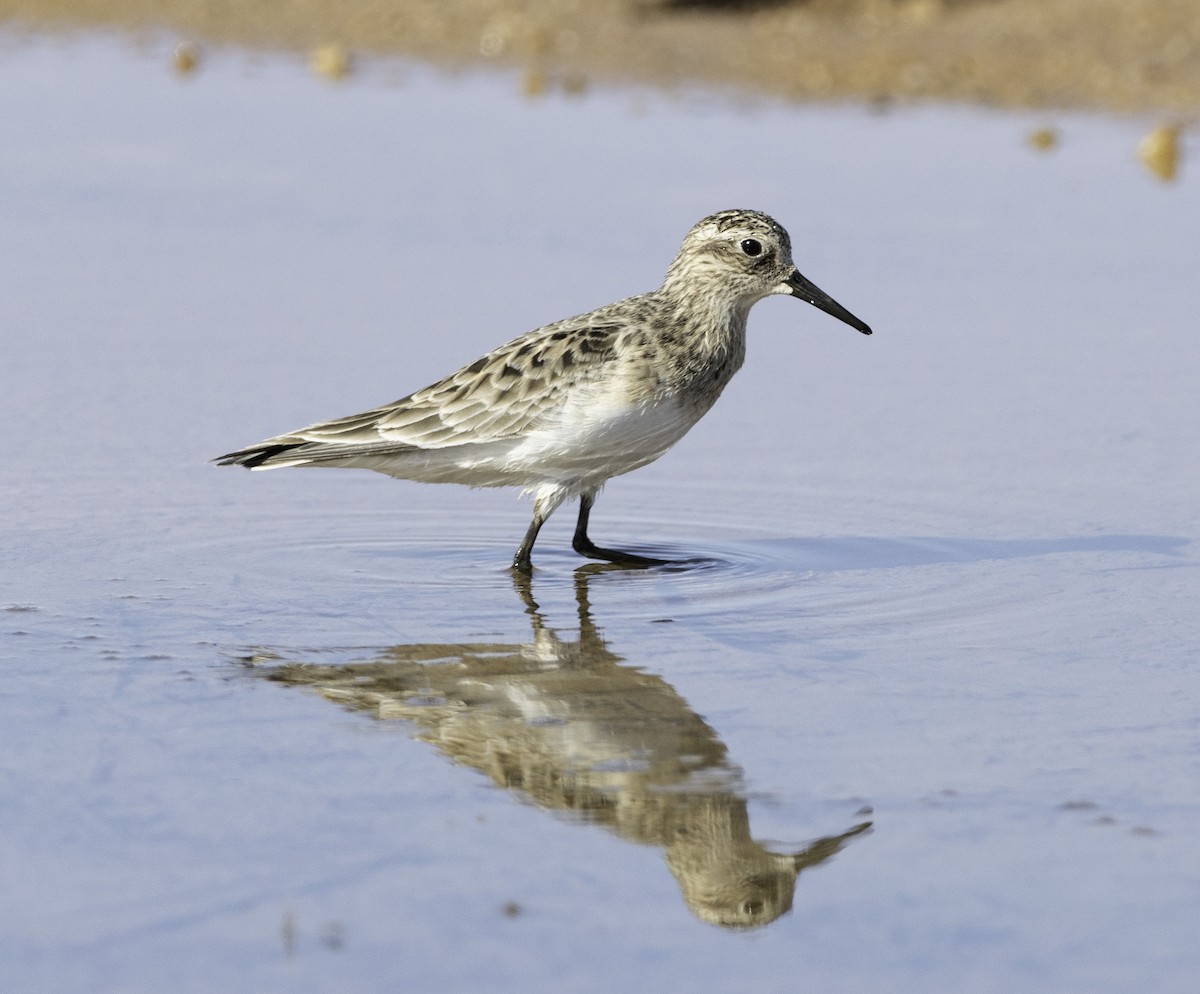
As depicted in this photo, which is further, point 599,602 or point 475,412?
point 475,412

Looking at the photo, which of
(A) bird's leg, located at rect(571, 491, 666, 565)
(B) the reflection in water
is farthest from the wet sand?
(B) the reflection in water

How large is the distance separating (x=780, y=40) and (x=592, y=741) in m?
13.9

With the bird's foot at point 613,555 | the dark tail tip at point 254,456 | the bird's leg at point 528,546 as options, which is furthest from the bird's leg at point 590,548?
the dark tail tip at point 254,456

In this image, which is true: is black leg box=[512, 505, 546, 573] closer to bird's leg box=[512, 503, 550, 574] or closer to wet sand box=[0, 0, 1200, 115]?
bird's leg box=[512, 503, 550, 574]

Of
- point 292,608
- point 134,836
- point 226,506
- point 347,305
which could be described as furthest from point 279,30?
point 134,836

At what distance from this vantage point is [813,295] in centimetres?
907

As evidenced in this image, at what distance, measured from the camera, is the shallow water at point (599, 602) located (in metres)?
4.89

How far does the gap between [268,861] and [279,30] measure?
16.2 meters

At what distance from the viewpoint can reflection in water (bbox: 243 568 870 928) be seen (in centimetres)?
523

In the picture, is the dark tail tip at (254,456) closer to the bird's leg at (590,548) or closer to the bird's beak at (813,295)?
the bird's leg at (590,548)

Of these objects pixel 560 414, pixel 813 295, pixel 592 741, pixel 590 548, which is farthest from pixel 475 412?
pixel 592 741

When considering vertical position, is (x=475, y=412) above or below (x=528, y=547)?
above

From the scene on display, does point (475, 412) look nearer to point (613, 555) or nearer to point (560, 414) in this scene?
point (560, 414)

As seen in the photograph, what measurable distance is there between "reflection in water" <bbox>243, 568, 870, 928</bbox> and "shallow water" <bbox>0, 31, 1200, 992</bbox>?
0.06 feet
